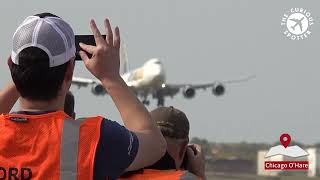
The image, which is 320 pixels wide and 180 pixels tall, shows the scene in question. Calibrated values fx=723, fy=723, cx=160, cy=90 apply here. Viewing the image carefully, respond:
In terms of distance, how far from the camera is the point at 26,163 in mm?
2617

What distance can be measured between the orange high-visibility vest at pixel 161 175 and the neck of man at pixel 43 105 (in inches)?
19.1

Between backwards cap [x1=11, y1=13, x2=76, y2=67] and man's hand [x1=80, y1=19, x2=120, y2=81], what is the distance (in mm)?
78

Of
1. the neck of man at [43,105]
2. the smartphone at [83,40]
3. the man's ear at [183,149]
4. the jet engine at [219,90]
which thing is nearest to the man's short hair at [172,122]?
the man's ear at [183,149]

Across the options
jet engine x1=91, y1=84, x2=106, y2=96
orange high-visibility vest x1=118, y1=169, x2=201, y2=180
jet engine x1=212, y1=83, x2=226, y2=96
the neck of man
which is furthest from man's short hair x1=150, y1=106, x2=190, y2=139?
jet engine x1=212, y1=83, x2=226, y2=96

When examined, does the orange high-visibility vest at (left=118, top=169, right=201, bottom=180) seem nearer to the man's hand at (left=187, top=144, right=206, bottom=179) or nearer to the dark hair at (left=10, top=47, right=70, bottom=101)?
the man's hand at (left=187, top=144, right=206, bottom=179)

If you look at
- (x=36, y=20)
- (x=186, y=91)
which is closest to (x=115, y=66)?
(x=36, y=20)

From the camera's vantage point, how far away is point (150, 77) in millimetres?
53281

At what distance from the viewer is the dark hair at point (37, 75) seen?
2.66m

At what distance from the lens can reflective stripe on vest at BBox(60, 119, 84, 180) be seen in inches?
102

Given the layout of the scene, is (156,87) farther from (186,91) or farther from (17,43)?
(17,43)

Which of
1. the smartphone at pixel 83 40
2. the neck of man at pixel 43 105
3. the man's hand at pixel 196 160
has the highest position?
the smartphone at pixel 83 40

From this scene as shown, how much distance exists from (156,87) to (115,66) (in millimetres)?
51078

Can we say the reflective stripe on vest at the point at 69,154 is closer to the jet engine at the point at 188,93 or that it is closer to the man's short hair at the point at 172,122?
the man's short hair at the point at 172,122

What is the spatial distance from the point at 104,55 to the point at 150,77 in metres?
50.6
